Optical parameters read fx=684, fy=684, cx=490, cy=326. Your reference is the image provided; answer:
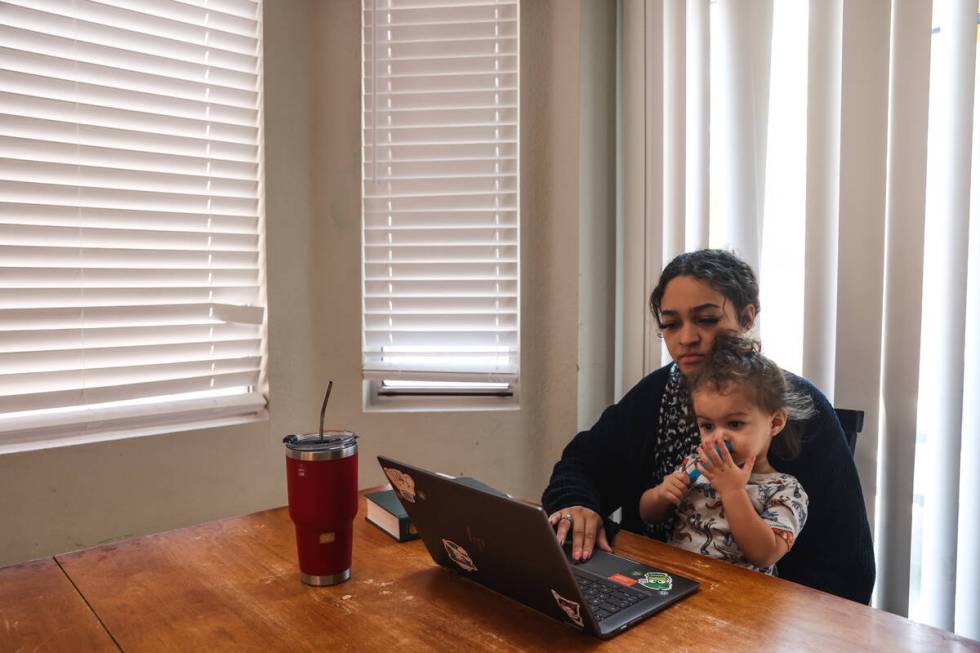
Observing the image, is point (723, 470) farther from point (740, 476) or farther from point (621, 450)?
point (621, 450)

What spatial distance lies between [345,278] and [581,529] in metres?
1.41

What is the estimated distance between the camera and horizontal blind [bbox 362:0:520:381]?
239cm

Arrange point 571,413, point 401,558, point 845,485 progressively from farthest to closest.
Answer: point 571,413 < point 845,485 < point 401,558

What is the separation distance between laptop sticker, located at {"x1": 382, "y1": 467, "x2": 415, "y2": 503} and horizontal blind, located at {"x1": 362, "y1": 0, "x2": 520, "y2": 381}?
1258 mm

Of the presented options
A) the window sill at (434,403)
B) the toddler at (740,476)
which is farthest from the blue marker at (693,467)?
the window sill at (434,403)

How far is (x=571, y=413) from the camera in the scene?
2.33 metres

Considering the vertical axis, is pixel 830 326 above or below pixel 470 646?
above

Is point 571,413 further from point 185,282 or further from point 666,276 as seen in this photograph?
point 185,282

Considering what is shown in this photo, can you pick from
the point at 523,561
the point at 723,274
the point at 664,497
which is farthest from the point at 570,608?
the point at 723,274

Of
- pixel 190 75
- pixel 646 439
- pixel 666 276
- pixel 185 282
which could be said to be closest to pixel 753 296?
pixel 666 276

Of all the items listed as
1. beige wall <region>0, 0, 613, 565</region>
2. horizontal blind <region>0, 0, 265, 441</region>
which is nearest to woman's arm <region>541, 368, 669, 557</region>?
beige wall <region>0, 0, 613, 565</region>

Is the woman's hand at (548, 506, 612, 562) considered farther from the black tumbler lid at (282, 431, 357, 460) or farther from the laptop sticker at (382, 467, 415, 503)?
the black tumbler lid at (282, 431, 357, 460)

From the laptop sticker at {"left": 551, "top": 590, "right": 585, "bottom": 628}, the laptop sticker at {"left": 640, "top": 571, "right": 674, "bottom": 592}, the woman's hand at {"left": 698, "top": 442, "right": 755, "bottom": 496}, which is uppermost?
the woman's hand at {"left": 698, "top": 442, "right": 755, "bottom": 496}

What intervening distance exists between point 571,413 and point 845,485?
1003mm
